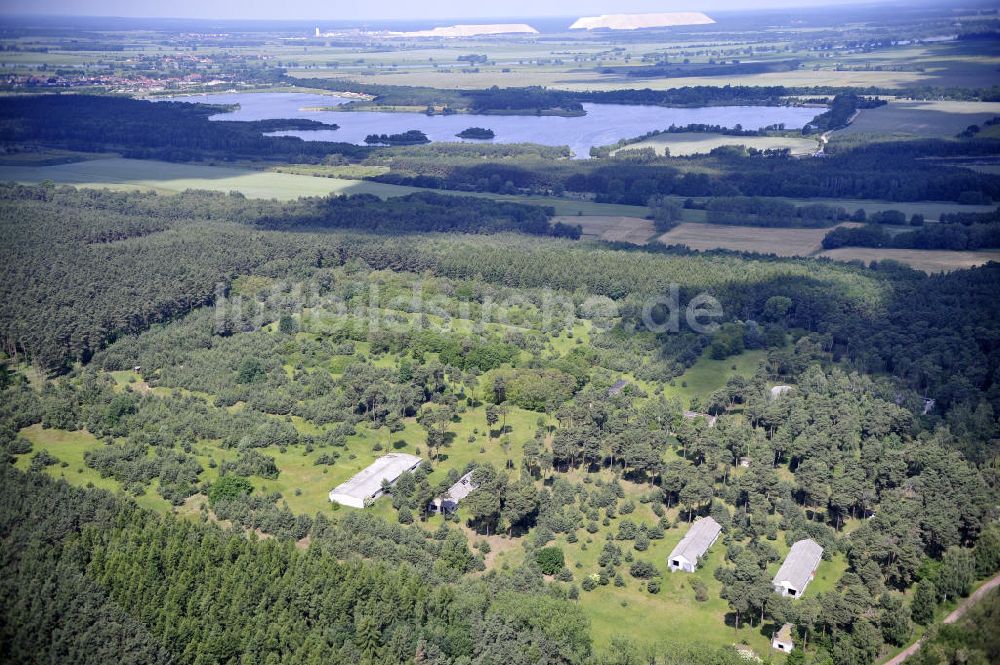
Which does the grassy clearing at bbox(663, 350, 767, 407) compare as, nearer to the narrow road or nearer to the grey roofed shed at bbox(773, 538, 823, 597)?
the grey roofed shed at bbox(773, 538, 823, 597)

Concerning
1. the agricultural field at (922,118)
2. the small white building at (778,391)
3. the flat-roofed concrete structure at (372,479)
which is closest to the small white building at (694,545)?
the flat-roofed concrete structure at (372,479)

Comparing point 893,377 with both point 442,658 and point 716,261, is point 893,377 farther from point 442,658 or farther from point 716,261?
point 442,658

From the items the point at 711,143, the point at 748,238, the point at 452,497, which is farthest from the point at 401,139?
the point at 452,497

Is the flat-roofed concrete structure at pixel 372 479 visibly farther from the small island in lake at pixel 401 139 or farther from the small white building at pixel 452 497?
the small island in lake at pixel 401 139

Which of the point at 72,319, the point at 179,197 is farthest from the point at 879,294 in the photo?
the point at 179,197

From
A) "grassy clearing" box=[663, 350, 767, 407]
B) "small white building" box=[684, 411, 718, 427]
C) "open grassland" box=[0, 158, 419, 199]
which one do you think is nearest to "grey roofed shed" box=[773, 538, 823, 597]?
"small white building" box=[684, 411, 718, 427]
